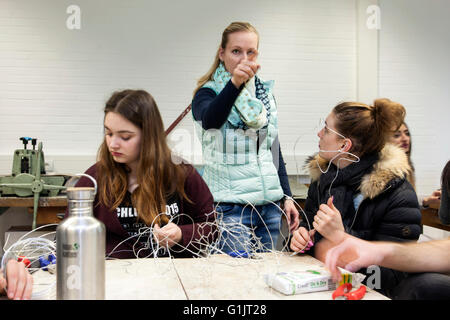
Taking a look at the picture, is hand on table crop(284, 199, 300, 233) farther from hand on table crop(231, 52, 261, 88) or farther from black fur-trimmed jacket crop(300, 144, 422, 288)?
hand on table crop(231, 52, 261, 88)

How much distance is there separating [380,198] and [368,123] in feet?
1.15

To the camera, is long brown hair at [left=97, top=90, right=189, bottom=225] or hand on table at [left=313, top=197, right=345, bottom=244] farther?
long brown hair at [left=97, top=90, right=189, bottom=225]

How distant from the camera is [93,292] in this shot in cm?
88

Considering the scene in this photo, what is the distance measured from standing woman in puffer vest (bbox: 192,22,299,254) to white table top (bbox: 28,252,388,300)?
1.22 feet

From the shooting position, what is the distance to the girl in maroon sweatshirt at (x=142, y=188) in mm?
1729

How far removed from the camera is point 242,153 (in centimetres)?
197

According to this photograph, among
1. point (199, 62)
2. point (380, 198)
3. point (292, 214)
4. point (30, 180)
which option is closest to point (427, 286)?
point (380, 198)

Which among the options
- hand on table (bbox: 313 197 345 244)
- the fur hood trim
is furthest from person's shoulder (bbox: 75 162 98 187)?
the fur hood trim

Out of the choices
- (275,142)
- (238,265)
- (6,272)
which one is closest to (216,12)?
(275,142)

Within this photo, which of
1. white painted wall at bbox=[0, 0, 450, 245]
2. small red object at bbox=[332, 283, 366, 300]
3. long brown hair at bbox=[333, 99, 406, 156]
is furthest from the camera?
white painted wall at bbox=[0, 0, 450, 245]

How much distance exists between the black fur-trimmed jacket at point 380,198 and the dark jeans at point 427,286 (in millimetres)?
88

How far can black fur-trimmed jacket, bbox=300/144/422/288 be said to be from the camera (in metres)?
1.70
